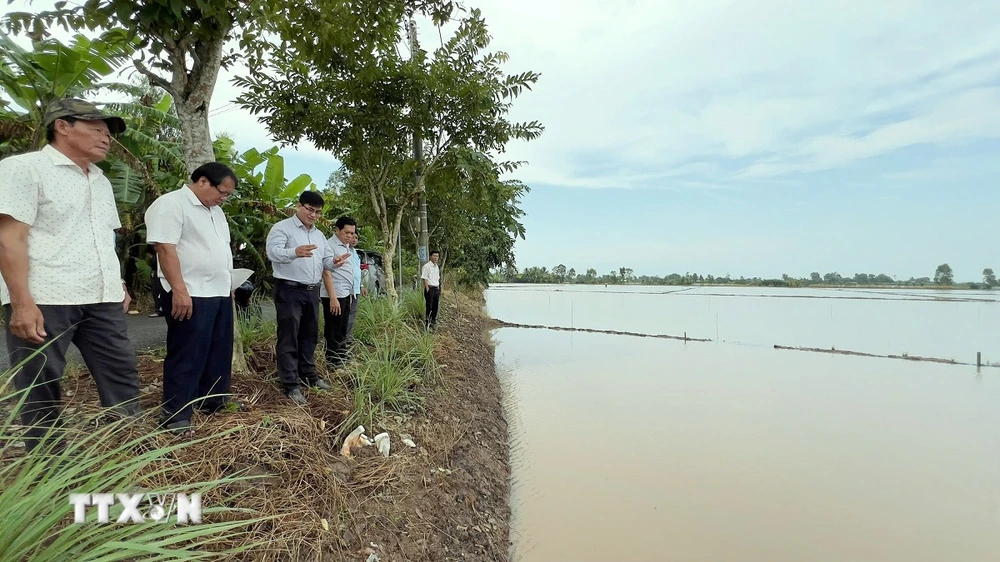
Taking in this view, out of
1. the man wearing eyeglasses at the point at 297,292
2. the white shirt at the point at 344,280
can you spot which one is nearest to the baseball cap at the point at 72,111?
the man wearing eyeglasses at the point at 297,292

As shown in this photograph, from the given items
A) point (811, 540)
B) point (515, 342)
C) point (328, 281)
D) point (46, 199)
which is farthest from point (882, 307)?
point (46, 199)

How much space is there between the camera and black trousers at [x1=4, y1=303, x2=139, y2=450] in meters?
1.65

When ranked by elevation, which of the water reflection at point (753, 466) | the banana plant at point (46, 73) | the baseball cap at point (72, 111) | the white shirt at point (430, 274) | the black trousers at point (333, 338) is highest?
the banana plant at point (46, 73)

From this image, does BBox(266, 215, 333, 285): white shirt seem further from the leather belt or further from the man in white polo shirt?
the man in white polo shirt

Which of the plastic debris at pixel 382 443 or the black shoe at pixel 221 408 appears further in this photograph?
the plastic debris at pixel 382 443

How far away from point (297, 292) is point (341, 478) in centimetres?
132

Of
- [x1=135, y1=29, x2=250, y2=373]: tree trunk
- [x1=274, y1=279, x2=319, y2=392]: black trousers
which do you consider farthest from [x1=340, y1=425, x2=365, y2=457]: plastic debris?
[x1=135, y1=29, x2=250, y2=373]: tree trunk

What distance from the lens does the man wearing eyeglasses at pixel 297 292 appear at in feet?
9.62

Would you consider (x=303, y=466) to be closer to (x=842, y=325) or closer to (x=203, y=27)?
(x=203, y=27)

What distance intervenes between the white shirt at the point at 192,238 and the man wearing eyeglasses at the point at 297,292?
0.64 m

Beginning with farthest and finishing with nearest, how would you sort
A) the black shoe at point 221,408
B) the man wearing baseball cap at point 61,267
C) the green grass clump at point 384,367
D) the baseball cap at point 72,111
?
the green grass clump at point 384,367 → the black shoe at point 221,408 → the baseball cap at point 72,111 → the man wearing baseball cap at point 61,267

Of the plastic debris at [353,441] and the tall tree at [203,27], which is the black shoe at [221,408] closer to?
the plastic debris at [353,441]

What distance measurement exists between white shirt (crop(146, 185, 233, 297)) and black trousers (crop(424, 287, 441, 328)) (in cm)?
497

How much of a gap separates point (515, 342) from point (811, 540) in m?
9.61
